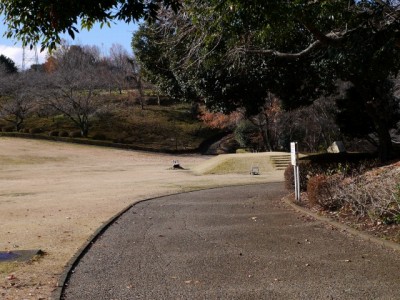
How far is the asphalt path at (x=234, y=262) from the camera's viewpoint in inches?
214

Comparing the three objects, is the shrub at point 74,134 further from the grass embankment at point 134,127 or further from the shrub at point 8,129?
the shrub at point 8,129

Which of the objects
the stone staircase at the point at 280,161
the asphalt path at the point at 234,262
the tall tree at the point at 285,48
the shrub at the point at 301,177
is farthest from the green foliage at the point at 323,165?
the stone staircase at the point at 280,161

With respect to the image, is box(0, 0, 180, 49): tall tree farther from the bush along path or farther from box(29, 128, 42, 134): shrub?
box(29, 128, 42, 134): shrub

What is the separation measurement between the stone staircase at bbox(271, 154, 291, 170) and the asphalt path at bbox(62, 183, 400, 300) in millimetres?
21932

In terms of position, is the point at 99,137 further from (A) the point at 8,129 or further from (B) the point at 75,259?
(B) the point at 75,259

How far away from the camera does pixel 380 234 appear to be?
771 centimetres

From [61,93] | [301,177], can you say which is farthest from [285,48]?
[61,93]

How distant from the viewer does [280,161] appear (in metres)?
33.6

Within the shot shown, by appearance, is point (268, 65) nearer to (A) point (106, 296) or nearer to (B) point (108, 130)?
(A) point (106, 296)

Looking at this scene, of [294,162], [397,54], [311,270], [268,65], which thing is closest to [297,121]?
[268,65]

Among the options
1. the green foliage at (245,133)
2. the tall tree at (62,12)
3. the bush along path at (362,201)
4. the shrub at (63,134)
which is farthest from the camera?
the shrub at (63,134)

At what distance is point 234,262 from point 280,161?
1072 inches

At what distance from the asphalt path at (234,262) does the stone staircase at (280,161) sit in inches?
863

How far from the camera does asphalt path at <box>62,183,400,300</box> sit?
5.45m
